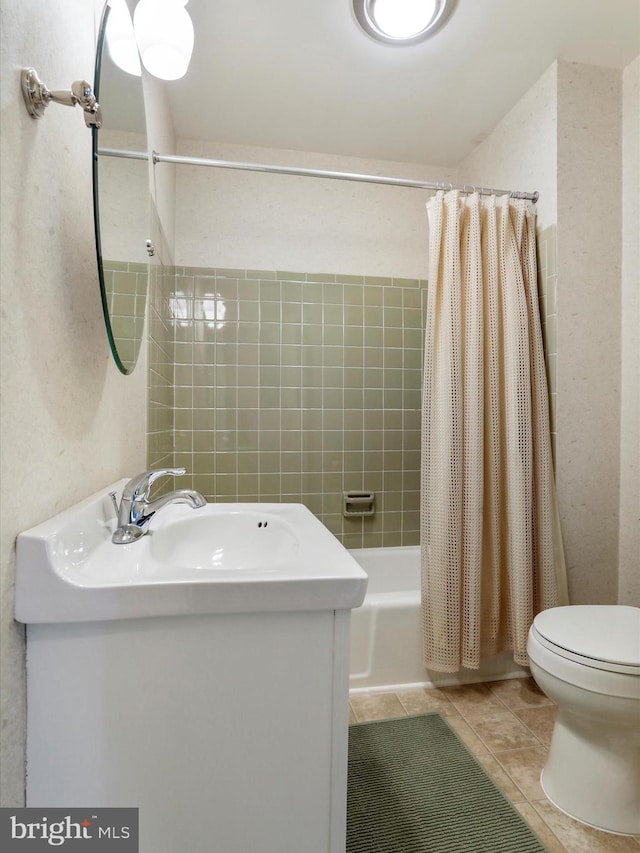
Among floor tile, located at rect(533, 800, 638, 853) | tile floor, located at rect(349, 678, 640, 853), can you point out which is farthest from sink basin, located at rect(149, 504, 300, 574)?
floor tile, located at rect(533, 800, 638, 853)

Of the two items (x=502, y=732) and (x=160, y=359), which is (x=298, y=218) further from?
(x=502, y=732)

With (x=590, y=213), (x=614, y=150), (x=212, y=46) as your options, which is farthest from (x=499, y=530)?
(x=212, y=46)

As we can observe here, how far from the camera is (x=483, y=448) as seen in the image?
69.3 inches

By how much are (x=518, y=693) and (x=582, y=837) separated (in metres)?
0.64

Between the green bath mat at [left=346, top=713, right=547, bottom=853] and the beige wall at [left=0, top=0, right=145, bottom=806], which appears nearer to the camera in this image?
the beige wall at [left=0, top=0, right=145, bottom=806]

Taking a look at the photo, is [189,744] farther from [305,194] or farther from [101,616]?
[305,194]

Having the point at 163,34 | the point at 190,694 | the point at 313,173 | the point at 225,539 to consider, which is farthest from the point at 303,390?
the point at 190,694

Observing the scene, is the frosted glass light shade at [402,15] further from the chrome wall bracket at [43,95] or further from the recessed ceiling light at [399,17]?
the chrome wall bracket at [43,95]

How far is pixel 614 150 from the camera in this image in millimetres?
1800

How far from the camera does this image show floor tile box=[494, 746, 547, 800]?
1263 millimetres

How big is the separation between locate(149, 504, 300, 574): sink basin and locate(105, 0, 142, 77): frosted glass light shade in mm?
1011

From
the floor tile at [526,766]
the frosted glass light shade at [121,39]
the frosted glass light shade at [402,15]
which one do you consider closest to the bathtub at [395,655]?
the floor tile at [526,766]

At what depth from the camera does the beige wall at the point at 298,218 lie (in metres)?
2.30

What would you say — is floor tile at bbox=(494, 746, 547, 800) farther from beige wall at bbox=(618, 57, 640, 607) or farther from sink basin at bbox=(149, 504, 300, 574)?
sink basin at bbox=(149, 504, 300, 574)
